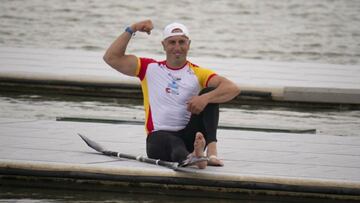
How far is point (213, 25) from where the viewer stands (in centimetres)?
2572

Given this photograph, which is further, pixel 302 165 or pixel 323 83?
pixel 323 83

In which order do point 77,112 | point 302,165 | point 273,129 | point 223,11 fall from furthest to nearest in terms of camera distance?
point 223,11 → point 77,112 → point 273,129 → point 302,165

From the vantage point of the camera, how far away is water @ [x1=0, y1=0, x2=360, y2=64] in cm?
2134

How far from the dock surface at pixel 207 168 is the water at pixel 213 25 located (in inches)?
325

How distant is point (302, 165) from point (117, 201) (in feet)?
4.85

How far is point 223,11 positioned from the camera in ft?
93.9

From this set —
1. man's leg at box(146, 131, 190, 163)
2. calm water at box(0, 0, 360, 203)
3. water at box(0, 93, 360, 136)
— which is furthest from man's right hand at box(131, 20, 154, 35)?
calm water at box(0, 0, 360, 203)

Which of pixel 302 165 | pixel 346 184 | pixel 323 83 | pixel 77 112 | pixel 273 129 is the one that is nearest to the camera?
pixel 346 184

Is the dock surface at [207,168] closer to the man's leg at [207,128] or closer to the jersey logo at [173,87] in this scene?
the man's leg at [207,128]

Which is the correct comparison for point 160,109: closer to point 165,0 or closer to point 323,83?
point 323,83

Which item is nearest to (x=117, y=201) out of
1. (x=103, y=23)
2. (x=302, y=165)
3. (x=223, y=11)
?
(x=302, y=165)

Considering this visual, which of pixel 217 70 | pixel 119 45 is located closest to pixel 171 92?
pixel 119 45

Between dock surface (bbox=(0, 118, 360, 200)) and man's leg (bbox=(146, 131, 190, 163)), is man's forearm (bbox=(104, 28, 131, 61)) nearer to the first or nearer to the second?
man's leg (bbox=(146, 131, 190, 163))

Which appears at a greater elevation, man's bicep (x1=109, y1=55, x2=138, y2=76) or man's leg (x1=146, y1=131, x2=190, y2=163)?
man's bicep (x1=109, y1=55, x2=138, y2=76)
